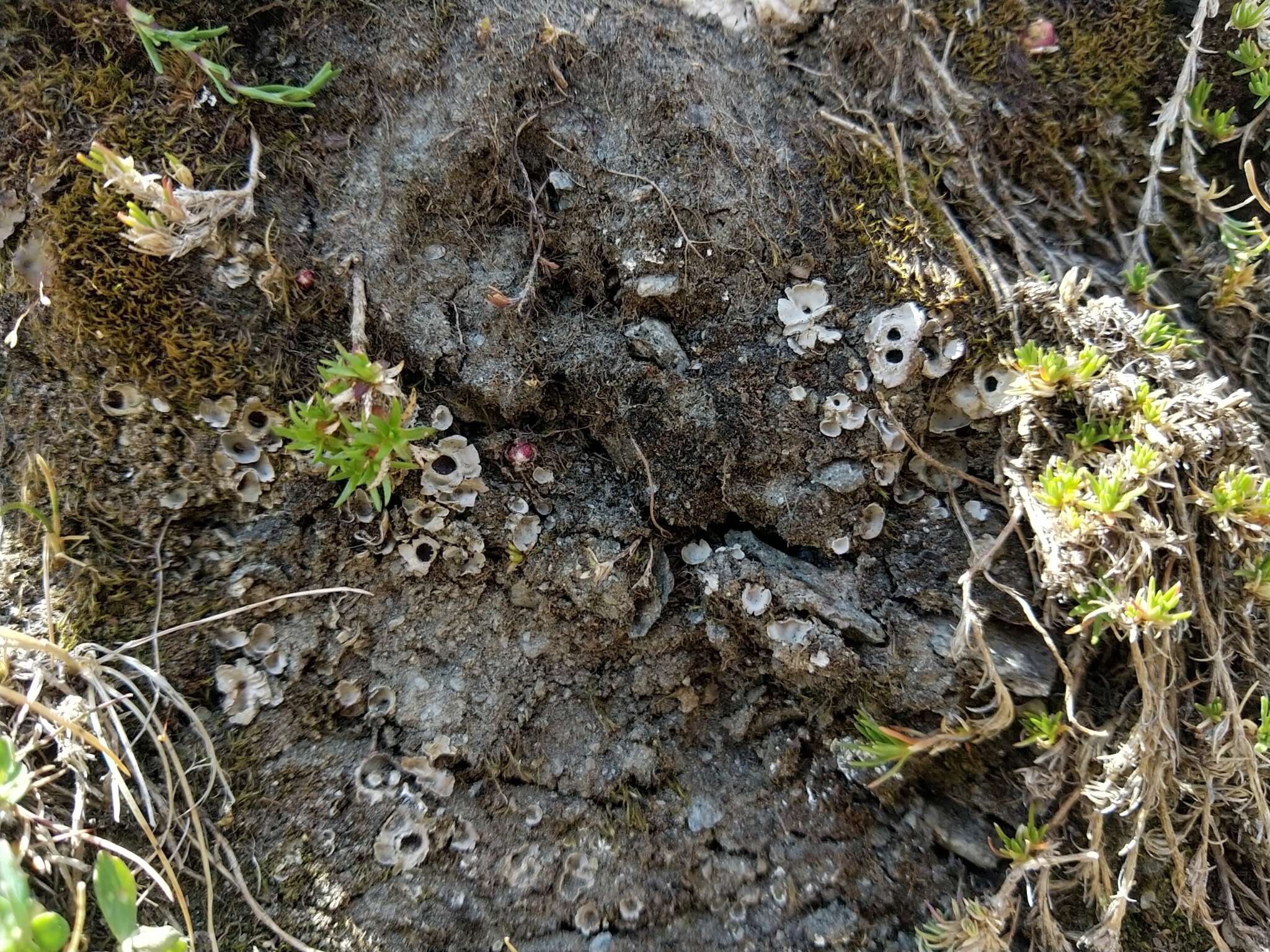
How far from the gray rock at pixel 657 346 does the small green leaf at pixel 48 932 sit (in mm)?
1912

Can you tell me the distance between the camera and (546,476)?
2471 mm

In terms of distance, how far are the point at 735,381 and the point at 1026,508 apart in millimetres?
894

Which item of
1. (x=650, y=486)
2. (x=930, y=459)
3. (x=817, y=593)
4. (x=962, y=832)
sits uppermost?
(x=930, y=459)

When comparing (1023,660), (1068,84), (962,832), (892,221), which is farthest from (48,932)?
(1068,84)

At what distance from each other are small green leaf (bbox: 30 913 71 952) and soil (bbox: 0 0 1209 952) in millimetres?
547

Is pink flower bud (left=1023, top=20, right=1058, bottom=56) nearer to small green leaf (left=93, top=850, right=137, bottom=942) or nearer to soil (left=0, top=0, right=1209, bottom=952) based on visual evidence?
soil (left=0, top=0, right=1209, bottom=952)

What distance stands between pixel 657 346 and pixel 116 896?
1.89 metres

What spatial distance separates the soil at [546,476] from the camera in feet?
7.36

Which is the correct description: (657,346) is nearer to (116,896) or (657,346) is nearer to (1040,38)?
(1040,38)

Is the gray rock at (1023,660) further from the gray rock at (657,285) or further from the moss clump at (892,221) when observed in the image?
the gray rock at (657,285)

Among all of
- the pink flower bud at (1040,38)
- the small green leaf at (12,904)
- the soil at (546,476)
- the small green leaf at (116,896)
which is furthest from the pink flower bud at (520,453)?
the pink flower bud at (1040,38)

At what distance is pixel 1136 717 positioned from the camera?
7.13 feet

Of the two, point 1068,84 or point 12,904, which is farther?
point 1068,84

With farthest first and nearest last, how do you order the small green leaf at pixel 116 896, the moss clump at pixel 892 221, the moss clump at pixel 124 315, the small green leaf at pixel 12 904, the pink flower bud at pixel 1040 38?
1. the pink flower bud at pixel 1040 38
2. the moss clump at pixel 892 221
3. the moss clump at pixel 124 315
4. the small green leaf at pixel 116 896
5. the small green leaf at pixel 12 904
